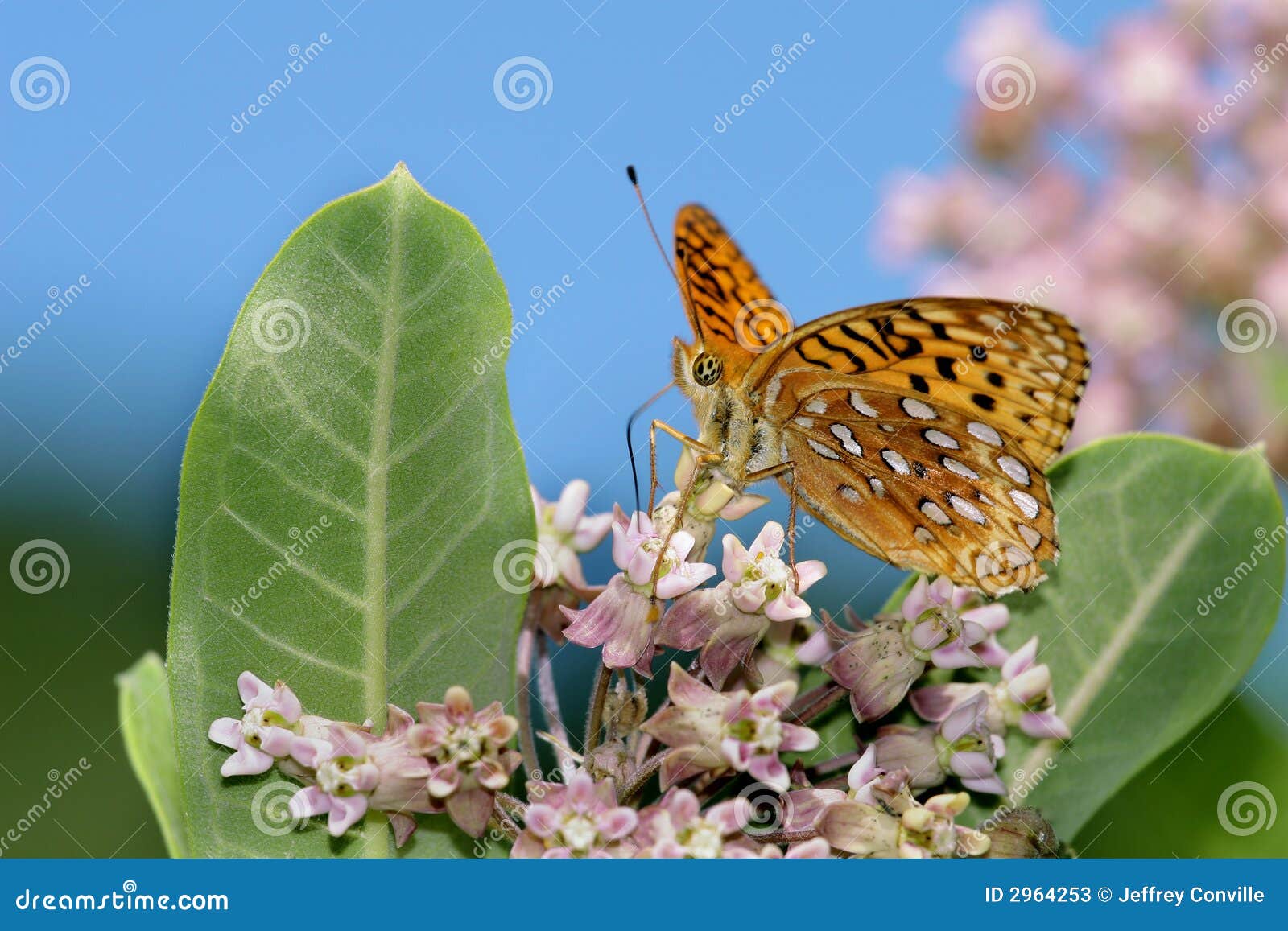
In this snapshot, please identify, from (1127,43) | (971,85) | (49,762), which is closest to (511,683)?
(49,762)

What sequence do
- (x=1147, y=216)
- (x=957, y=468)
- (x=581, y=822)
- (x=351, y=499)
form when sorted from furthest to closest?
(x=1147, y=216), (x=957, y=468), (x=351, y=499), (x=581, y=822)

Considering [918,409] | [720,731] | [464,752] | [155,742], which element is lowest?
[155,742]

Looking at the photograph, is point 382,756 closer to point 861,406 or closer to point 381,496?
point 381,496

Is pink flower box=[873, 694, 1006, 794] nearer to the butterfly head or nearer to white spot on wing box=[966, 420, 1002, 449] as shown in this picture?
white spot on wing box=[966, 420, 1002, 449]

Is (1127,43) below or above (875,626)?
above

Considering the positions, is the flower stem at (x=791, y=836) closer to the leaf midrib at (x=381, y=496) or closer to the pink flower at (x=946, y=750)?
the pink flower at (x=946, y=750)

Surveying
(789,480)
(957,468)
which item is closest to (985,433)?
(957,468)

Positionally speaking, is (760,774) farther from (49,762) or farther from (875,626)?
(49,762)
